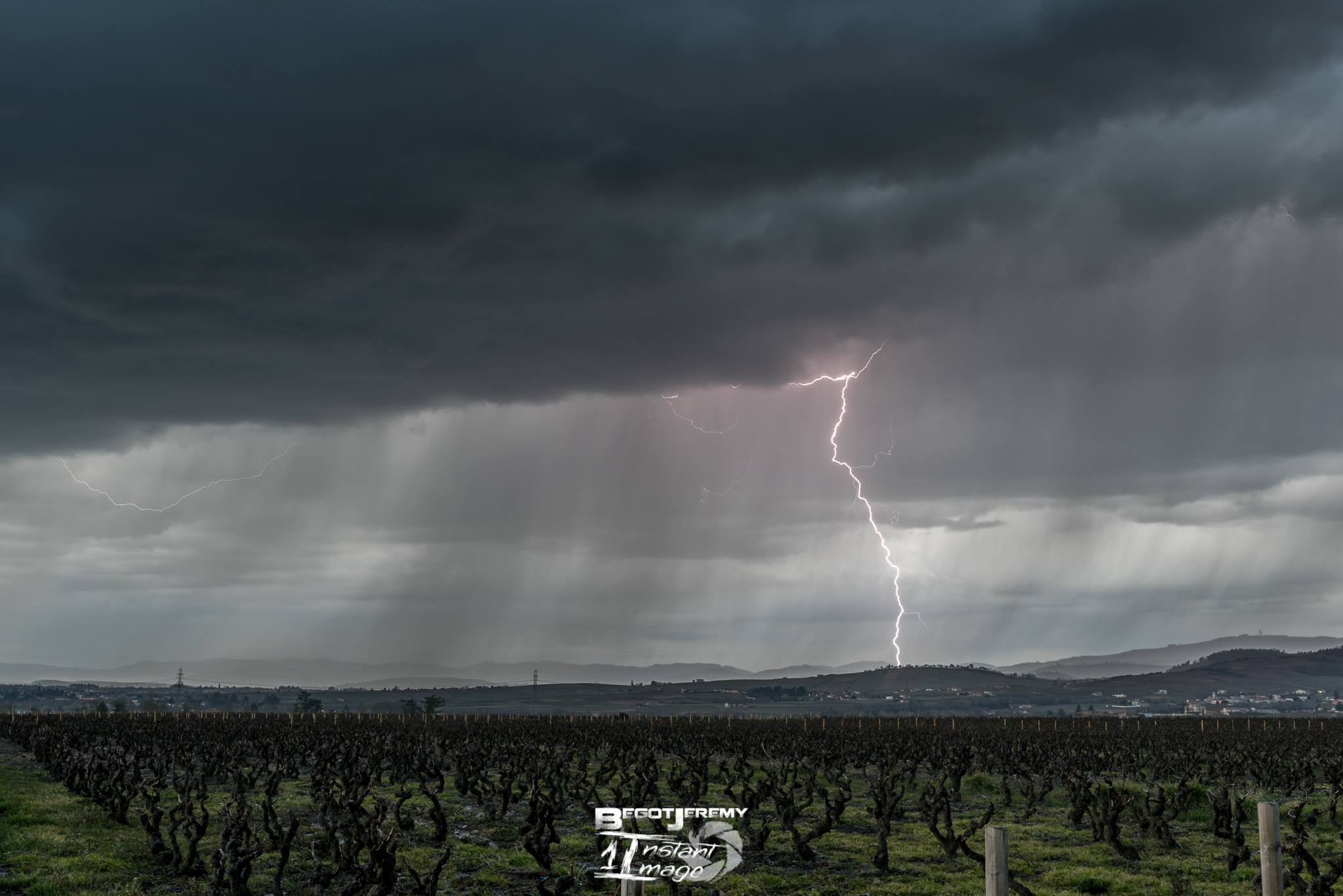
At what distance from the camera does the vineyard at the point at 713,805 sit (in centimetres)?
2245

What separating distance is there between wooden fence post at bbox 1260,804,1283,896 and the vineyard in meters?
2.85

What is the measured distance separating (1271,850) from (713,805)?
25.1 meters

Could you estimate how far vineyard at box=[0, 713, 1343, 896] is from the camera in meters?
22.5

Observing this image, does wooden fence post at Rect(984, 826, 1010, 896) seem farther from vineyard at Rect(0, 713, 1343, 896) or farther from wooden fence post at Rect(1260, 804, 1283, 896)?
wooden fence post at Rect(1260, 804, 1283, 896)

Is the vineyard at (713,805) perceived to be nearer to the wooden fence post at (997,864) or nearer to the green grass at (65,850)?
the green grass at (65,850)

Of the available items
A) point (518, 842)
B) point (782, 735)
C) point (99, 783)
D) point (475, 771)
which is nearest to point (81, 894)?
point (518, 842)

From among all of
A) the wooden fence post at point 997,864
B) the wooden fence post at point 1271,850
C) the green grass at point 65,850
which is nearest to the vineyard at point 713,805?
the green grass at point 65,850

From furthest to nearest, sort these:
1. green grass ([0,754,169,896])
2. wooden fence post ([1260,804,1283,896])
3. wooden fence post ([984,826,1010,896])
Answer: green grass ([0,754,169,896]) < wooden fence post ([1260,804,1283,896]) < wooden fence post ([984,826,1010,896])

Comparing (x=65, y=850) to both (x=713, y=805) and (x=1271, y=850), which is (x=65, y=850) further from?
(x=1271, y=850)

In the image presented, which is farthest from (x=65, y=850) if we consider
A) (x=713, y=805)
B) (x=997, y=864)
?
(x=997, y=864)

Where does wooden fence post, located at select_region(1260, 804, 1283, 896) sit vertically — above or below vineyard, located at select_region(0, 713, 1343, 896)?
above

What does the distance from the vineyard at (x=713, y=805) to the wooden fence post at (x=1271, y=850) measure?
2.85 meters

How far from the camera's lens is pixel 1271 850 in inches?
589

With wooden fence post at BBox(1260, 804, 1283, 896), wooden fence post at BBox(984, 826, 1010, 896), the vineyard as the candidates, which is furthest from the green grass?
wooden fence post at BBox(1260, 804, 1283, 896)
